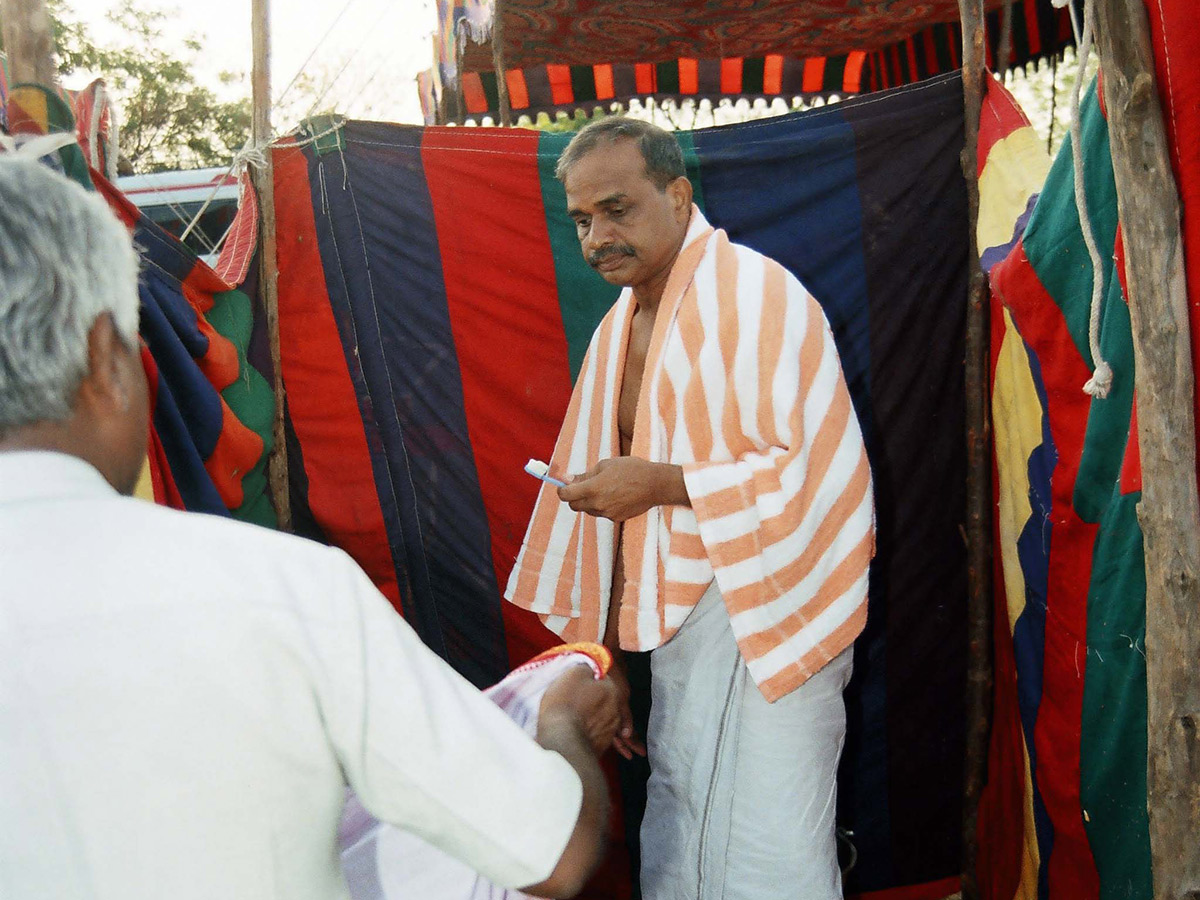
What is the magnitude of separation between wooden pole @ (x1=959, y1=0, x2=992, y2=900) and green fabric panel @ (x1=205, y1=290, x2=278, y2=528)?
6.64ft

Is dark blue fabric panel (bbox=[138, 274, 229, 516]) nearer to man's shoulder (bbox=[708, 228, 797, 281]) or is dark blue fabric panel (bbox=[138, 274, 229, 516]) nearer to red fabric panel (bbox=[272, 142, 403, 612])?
red fabric panel (bbox=[272, 142, 403, 612])

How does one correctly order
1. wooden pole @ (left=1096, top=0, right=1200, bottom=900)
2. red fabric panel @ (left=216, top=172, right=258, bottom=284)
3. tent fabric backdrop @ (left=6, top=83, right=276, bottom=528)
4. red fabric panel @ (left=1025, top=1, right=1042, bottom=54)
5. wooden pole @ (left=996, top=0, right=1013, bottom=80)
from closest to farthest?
wooden pole @ (left=1096, top=0, right=1200, bottom=900), tent fabric backdrop @ (left=6, top=83, right=276, bottom=528), red fabric panel @ (left=216, top=172, right=258, bottom=284), wooden pole @ (left=996, top=0, right=1013, bottom=80), red fabric panel @ (left=1025, top=1, right=1042, bottom=54)

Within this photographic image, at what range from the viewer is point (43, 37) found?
226 cm

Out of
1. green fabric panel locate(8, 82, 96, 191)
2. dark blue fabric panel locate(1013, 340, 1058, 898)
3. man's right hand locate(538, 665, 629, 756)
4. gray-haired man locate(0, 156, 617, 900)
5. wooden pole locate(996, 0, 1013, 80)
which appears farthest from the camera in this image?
wooden pole locate(996, 0, 1013, 80)

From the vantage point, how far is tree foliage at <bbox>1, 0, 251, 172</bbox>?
18.5 m

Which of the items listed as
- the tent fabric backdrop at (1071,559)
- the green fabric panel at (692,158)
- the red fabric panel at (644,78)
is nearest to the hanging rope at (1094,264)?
the tent fabric backdrop at (1071,559)

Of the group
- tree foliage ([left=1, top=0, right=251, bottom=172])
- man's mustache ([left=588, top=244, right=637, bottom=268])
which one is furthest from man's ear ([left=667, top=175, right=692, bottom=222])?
tree foliage ([left=1, top=0, right=251, bottom=172])

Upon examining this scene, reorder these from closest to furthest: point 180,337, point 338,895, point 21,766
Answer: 1. point 21,766
2. point 338,895
3. point 180,337

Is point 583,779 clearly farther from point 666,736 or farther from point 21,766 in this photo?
point 666,736

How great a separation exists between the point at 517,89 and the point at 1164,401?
522 centimetres

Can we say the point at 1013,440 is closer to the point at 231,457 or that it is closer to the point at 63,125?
the point at 231,457

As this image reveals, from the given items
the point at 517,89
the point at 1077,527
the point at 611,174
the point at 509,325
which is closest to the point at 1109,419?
the point at 1077,527

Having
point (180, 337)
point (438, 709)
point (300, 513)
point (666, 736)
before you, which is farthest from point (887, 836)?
point (438, 709)

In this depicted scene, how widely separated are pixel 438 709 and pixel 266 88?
247cm
